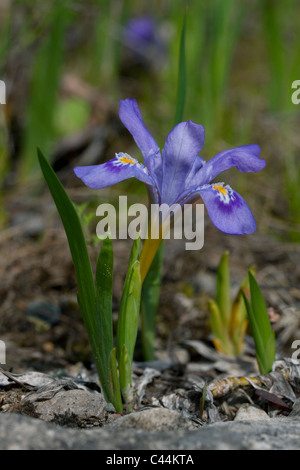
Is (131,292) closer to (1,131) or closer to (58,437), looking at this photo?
(58,437)

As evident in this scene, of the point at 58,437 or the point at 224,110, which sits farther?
the point at 224,110

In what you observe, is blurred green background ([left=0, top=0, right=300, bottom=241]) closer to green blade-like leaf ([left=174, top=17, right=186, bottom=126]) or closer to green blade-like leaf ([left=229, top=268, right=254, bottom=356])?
green blade-like leaf ([left=229, top=268, right=254, bottom=356])

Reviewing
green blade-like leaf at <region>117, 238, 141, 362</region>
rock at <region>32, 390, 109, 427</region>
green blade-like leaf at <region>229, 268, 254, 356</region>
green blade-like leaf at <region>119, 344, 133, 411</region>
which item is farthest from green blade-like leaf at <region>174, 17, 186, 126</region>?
rock at <region>32, 390, 109, 427</region>

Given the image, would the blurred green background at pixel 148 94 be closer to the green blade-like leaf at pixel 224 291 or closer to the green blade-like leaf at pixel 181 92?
the green blade-like leaf at pixel 224 291

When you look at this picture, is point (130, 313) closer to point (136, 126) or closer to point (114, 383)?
point (114, 383)

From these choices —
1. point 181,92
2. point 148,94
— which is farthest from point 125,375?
point 148,94

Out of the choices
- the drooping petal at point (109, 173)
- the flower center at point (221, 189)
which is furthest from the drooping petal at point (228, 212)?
the drooping petal at point (109, 173)

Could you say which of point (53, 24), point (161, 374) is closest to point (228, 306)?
point (161, 374)
